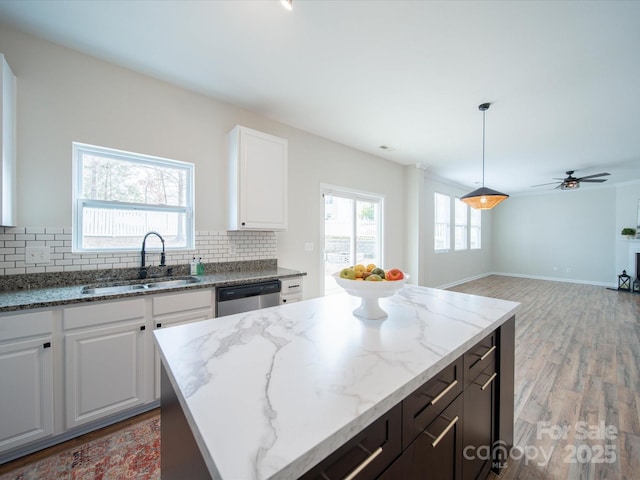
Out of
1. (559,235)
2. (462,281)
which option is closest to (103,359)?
(462,281)

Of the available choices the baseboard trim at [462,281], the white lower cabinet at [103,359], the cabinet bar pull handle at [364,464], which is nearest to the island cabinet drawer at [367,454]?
the cabinet bar pull handle at [364,464]

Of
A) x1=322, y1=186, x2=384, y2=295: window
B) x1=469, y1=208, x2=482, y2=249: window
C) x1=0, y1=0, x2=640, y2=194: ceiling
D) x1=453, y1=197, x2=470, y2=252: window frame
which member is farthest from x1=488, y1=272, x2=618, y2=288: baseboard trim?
x1=322, y1=186, x2=384, y2=295: window

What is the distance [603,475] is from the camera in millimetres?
1511

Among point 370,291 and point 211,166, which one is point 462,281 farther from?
point 370,291

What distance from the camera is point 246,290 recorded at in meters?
2.34

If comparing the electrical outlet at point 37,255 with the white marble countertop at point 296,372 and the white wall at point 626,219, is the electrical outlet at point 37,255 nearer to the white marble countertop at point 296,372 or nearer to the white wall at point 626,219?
the white marble countertop at point 296,372

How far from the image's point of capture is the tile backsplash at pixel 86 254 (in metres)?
1.85

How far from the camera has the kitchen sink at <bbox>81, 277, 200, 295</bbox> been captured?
6.32ft

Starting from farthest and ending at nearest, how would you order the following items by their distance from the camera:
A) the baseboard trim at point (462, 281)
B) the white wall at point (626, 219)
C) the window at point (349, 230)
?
the baseboard trim at point (462, 281) < the white wall at point (626, 219) < the window at point (349, 230)

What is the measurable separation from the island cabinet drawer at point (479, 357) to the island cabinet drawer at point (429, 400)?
0.08 m

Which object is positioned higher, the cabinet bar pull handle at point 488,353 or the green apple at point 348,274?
the green apple at point 348,274

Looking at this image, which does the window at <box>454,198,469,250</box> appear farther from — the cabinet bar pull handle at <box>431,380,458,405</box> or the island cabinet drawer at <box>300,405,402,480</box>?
the island cabinet drawer at <box>300,405,402,480</box>

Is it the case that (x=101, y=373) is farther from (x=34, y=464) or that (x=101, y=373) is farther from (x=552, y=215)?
(x=552, y=215)

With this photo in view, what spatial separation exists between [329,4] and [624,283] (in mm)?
8915
